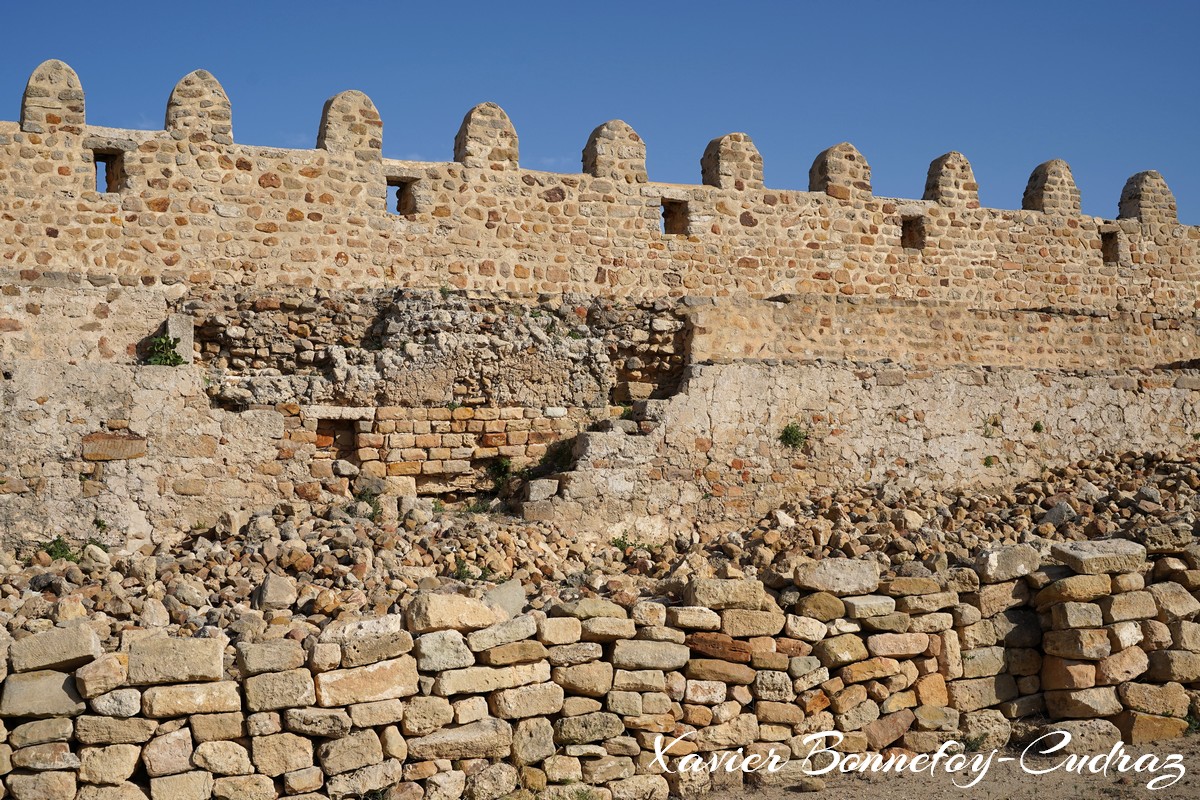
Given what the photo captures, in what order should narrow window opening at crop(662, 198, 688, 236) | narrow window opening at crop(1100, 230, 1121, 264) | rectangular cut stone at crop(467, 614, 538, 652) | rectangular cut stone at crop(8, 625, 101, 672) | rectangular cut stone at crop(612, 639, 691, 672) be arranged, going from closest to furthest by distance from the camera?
1. rectangular cut stone at crop(8, 625, 101, 672)
2. rectangular cut stone at crop(467, 614, 538, 652)
3. rectangular cut stone at crop(612, 639, 691, 672)
4. narrow window opening at crop(662, 198, 688, 236)
5. narrow window opening at crop(1100, 230, 1121, 264)

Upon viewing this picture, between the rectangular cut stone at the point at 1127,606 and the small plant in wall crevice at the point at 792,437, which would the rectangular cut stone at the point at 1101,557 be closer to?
the rectangular cut stone at the point at 1127,606

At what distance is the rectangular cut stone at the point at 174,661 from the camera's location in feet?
17.2

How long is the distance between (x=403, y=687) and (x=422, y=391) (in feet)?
15.4

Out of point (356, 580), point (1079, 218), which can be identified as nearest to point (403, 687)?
point (356, 580)

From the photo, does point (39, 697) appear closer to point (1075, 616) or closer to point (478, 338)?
point (1075, 616)

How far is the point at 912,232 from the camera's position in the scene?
14.0 m

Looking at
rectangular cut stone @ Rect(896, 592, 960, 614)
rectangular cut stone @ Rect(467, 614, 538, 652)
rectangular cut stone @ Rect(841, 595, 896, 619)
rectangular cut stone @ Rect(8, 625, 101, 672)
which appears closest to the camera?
rectangular cut stone @ Rect(8, 625, 101, 672)

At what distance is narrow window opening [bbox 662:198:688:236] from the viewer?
1291 centimetres

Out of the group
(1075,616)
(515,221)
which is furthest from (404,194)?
(1075,616)

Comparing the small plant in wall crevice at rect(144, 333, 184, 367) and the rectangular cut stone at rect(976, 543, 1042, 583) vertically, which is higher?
the small plant in wall crevice at rect(144, 333, 184, 367)

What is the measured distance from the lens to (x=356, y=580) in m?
7.83

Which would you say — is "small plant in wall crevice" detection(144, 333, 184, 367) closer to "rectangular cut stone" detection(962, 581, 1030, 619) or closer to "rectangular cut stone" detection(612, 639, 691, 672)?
"rectangular cut stone" detection(612, 639, 691, 672)

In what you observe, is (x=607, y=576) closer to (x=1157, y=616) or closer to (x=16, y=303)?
(x=1157, y=616)

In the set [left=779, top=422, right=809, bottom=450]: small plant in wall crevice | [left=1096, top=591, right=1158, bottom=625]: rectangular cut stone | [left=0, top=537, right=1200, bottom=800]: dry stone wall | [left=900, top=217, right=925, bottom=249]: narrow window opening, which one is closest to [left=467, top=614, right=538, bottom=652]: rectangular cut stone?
[left=0, top=537, right=1200, bottom=800]: dry stone wall
